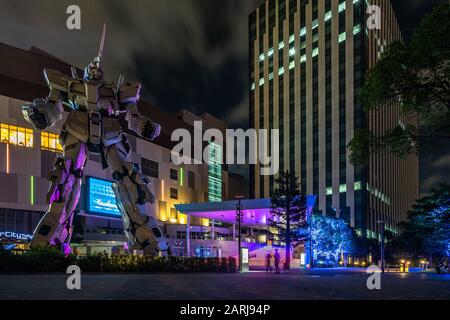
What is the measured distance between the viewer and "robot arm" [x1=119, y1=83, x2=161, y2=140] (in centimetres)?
2594

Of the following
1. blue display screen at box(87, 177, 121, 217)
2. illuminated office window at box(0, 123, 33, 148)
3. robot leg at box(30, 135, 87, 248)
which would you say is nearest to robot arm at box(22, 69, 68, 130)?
robot leg at box(30, 135, 87, 248)

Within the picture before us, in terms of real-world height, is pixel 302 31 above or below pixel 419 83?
above

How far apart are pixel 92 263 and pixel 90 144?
619 cm

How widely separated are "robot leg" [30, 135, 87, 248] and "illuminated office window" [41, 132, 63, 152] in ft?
102

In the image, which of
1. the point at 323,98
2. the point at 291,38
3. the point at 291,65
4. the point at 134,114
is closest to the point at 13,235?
the point at 134,114

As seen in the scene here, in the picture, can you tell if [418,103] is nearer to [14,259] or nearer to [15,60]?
[14,259]

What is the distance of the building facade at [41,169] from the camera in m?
50.3

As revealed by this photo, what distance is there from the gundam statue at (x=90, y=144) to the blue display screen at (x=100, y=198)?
33.2 metres

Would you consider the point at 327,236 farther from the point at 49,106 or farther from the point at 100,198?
the point at 49,106

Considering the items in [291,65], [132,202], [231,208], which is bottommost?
[231,208]

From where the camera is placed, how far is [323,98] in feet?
360

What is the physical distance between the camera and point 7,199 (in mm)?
50000

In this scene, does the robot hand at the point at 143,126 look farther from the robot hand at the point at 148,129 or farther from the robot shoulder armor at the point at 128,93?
the robot shoulder armor at the point at 128,93
